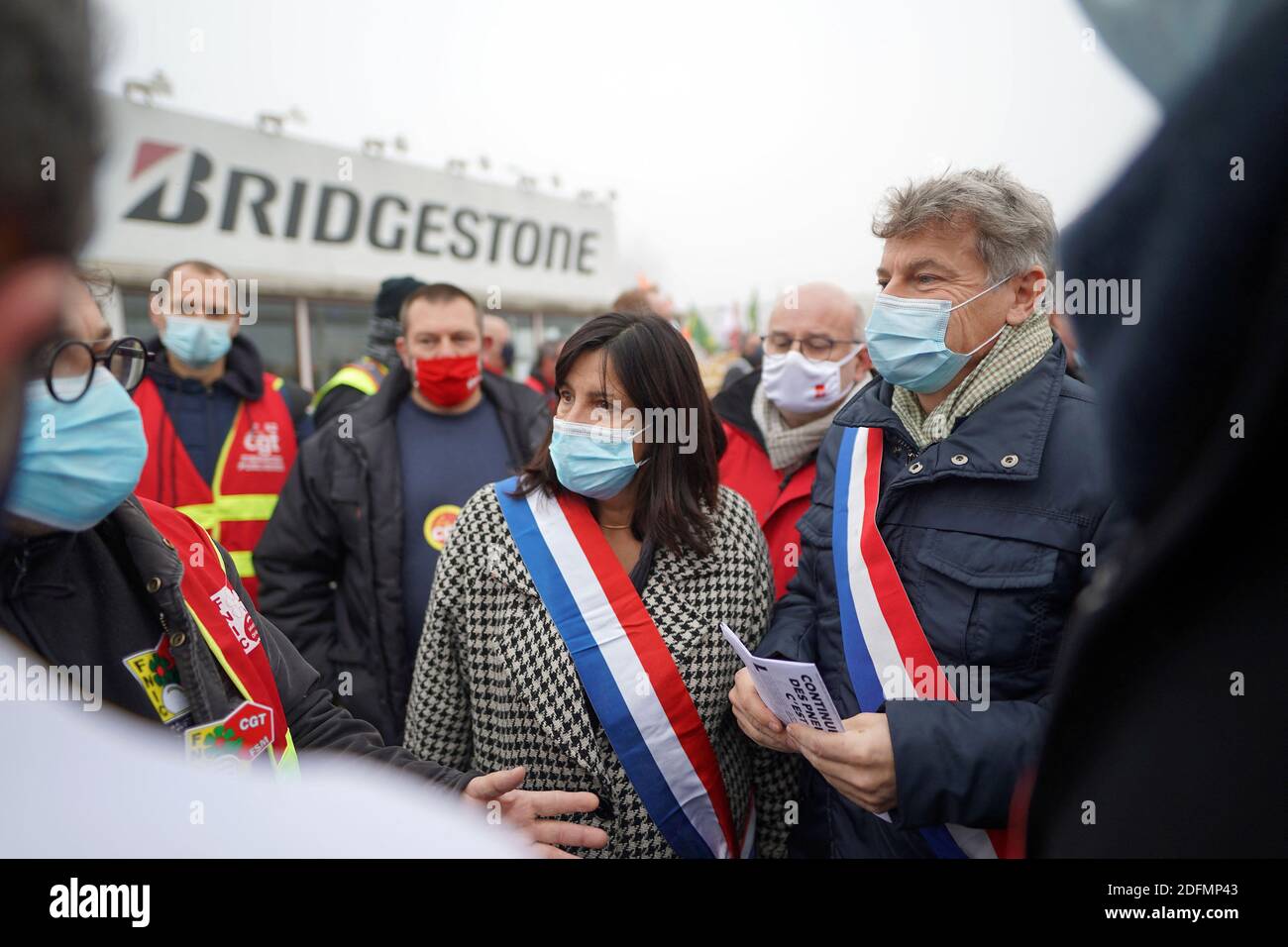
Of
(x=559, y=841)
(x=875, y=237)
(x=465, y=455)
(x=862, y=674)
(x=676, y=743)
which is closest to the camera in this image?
(x=559, y=841)

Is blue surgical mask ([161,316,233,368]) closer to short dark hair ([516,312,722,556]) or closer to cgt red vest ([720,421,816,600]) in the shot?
short dark hair ([516,312,722,556])

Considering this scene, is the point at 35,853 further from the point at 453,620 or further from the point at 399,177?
the point at 399,177

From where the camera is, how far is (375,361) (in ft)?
14.6

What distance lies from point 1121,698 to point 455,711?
5.57 ft

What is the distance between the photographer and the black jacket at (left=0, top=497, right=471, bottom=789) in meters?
1.07

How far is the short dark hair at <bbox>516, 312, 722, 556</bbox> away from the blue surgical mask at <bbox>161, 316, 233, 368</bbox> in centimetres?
210

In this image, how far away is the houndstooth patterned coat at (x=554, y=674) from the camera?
184cm

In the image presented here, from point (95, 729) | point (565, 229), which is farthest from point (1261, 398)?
point (565, 229)

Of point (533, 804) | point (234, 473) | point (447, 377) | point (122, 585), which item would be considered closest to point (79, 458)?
point (122, 585)

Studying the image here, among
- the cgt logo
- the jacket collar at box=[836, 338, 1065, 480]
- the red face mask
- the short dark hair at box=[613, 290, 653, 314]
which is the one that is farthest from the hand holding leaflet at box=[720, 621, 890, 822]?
the cgt logo

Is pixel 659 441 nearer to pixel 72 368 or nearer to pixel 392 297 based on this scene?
pixel 72 368

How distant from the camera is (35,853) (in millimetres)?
622

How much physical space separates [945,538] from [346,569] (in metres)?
2.12

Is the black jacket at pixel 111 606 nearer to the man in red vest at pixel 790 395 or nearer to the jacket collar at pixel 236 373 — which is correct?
the man in red vest at pixel 790 395
